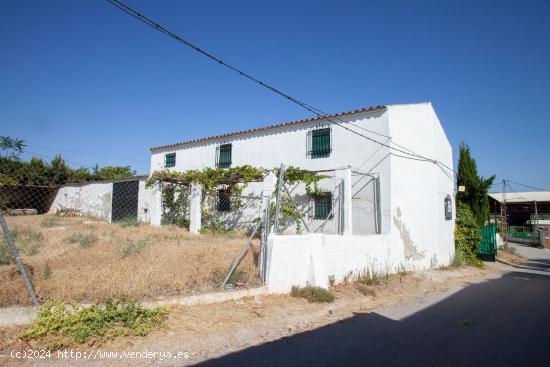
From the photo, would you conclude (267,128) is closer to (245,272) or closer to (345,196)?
(345,196)

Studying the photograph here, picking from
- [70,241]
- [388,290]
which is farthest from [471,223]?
[70,241]

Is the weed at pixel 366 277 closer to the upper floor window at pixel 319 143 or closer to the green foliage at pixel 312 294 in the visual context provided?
the green foliage at pixel 312 294

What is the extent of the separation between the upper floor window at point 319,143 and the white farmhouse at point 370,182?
0.04 metres

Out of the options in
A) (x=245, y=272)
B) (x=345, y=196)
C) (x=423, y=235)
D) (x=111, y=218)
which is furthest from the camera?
(x=111, y=218)

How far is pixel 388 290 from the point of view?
8344 mm

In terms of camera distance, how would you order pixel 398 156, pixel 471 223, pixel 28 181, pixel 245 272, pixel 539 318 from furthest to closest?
pixel 28 181 → pixel 471 223 → pixel 398 156 → pixel 245 272 → pixel 539 318

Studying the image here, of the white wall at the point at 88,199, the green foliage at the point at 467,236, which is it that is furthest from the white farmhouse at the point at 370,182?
the white wall at the point at 88,199

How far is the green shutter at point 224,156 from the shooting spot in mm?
15938

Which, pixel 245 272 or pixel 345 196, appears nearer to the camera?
pixel 245 272

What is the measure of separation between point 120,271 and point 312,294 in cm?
375

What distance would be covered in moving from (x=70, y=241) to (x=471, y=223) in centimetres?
1671

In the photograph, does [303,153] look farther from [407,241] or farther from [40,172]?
[40,172]

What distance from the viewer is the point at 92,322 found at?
170 inches

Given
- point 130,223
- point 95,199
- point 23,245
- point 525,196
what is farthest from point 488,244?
point 525,196
